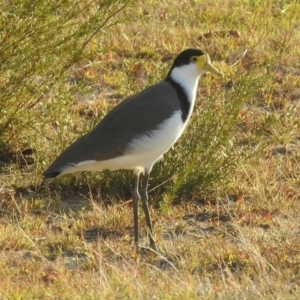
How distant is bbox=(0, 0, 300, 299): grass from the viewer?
20.1 feet

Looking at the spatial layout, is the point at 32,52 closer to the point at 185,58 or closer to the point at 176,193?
the point at 185,58

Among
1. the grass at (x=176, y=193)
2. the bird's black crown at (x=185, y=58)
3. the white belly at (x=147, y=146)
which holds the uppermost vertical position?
Answer: the bird's black crown at (x=185, y=58)

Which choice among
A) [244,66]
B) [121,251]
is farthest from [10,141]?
[244,66]

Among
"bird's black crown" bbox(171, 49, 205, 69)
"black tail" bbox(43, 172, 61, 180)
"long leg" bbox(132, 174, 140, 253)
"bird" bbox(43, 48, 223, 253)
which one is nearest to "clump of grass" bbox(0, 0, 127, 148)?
"bird's black crown" bbox(171, 49, 205, 69)

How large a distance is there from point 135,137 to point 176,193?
1027 mm

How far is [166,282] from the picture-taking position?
5973mm

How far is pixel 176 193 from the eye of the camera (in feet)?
26.0

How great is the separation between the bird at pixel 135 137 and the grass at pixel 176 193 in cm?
31

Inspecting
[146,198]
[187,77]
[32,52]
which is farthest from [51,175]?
[32,52]

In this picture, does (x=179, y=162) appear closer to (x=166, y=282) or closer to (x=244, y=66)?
(x=166, y=282)

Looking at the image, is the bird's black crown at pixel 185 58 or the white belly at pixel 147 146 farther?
the bird's black crown at pixel 185 58

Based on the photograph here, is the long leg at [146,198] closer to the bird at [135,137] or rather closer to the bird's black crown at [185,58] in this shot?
the bird at [135,137]

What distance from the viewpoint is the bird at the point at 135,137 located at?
6949mm

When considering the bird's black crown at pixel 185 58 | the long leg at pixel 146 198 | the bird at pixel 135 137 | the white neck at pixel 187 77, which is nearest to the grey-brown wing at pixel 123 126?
the bird at pixel 135 137
